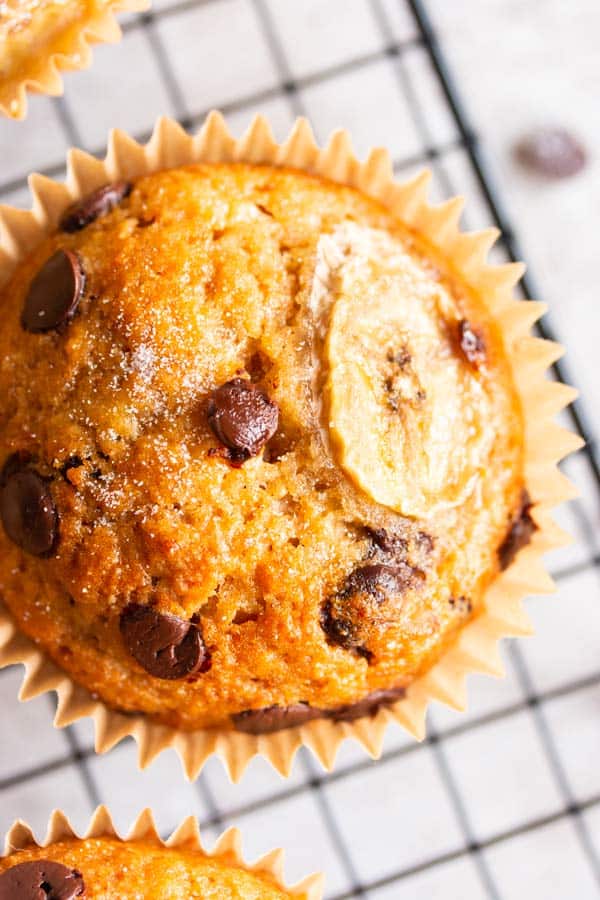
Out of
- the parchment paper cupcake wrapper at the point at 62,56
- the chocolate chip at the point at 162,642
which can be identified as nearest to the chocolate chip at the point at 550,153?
the parchment paper cupcake wrapper at the point at 62,56

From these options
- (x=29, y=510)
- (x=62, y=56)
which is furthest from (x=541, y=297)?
(x=29, y=510)

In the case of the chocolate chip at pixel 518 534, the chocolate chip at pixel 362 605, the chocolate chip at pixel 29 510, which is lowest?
the chocolate chip at pixel 518 534

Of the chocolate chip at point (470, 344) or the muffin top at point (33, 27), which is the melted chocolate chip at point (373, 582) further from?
the muffin top at point (33, 27)

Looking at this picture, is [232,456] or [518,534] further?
[518,534]

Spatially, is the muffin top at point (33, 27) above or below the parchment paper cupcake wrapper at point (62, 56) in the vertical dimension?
above

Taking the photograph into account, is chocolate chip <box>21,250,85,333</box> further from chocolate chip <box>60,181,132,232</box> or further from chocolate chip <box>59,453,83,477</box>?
chocolate chip <box>59,453,83,477</box>

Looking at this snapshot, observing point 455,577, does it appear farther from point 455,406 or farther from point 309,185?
point 309,185

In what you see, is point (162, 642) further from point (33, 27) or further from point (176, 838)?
point (33, 27)
